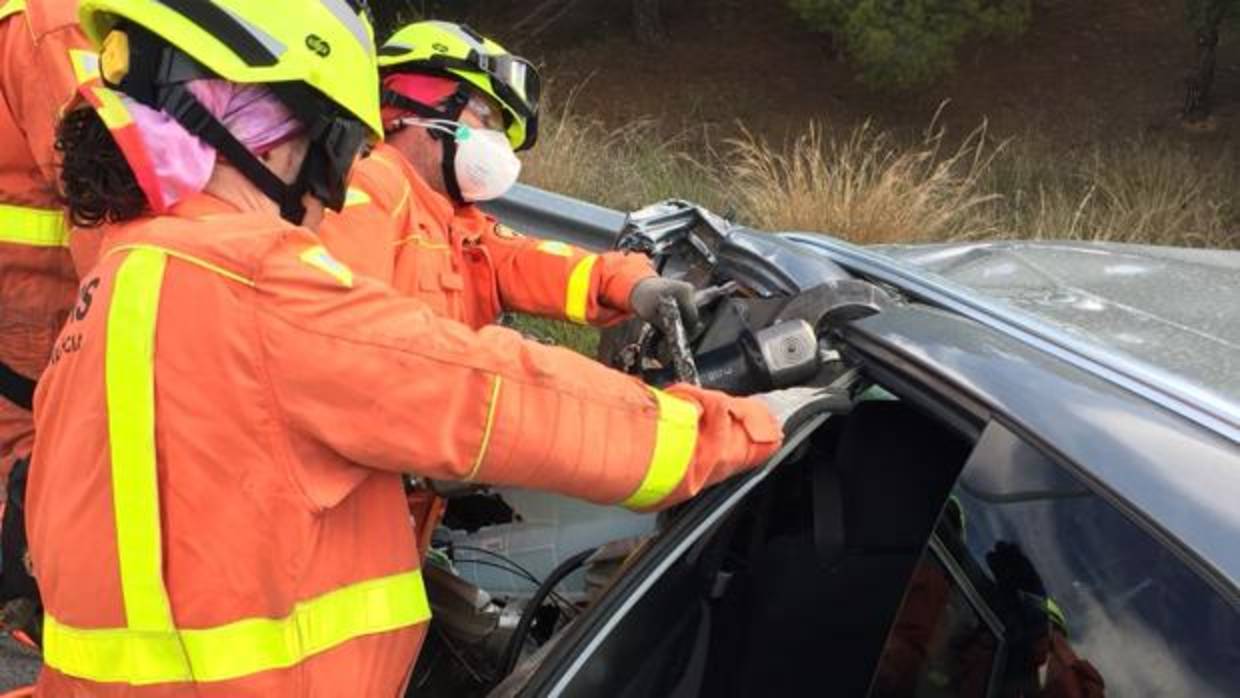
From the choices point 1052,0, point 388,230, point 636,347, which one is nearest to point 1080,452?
point 636,347

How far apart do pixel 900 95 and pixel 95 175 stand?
64.8 feet

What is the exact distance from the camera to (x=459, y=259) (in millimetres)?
2918

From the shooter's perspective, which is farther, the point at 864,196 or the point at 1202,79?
the point at 1202,79

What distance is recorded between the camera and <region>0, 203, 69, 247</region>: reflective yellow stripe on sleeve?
2.57 meters

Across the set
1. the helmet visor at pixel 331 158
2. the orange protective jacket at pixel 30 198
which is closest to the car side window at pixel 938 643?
the helmet visor at pixel 331 158

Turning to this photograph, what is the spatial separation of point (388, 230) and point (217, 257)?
110 centimetres

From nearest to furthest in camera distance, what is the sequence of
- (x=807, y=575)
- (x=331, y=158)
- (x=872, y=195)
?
1. (x=331, y=158)
2. (x=807, y=575)
3. (x=872, y=195)

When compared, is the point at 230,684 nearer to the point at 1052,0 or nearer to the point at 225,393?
the point at 225,393

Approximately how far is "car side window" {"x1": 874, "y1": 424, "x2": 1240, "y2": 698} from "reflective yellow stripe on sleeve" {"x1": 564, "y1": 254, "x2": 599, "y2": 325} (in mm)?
1273

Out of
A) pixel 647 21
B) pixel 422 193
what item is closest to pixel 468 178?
pixel 422 193

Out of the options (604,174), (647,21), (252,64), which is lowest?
(647,21)

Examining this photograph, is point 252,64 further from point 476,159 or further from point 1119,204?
point 1119,204

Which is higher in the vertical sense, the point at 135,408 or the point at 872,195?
the point at 135,408

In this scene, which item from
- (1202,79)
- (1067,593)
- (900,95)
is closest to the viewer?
(1067,593)
